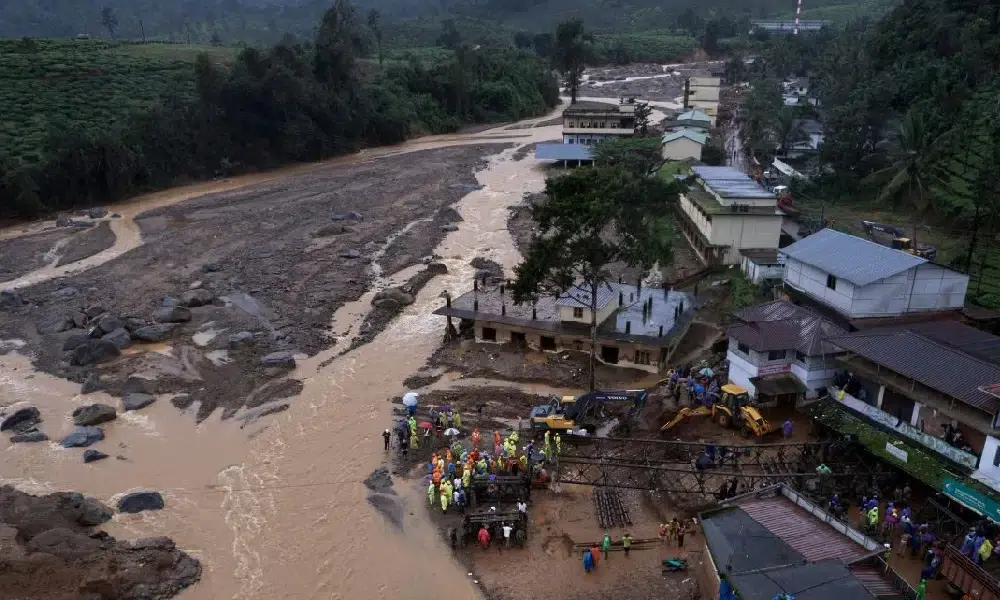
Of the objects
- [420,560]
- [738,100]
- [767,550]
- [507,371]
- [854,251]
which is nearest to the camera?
[767,550]

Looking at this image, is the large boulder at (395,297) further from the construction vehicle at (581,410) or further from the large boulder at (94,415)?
the construction vehicle at (581,410)

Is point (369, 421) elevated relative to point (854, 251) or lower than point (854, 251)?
lower

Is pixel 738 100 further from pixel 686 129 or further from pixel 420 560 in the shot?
pixel 420 560

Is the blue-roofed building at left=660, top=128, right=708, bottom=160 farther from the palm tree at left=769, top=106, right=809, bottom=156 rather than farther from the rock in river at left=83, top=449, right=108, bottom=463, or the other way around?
the rock in river at left=83, top=449, right=108, bottom=463

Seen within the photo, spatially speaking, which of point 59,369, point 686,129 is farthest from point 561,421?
point 686,129

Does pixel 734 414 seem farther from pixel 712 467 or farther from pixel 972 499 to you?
pixel 972 499

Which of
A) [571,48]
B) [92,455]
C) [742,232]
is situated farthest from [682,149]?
[571,48]
